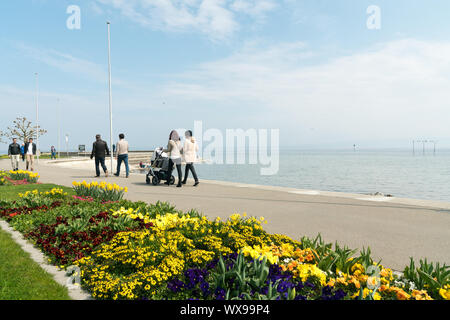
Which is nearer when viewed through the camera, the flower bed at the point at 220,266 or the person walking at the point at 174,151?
the flower bed at the point at 220,266

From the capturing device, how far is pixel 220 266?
3.58 meters

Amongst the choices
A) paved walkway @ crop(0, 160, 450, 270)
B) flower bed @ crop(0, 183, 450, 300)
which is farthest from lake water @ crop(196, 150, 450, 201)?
flower bed @ crop(0, 183, 450, 300)

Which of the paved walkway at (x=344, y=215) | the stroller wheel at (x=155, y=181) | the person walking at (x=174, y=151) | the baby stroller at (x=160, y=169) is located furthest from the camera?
the stroller wheel at (x=155, y=181)

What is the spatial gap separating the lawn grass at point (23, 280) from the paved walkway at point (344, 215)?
3801 mm

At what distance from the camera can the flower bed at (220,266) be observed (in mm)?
3231

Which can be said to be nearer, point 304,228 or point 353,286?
point 353,286

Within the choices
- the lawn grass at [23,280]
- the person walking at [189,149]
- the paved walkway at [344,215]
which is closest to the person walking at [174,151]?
the person walking at [189,149]

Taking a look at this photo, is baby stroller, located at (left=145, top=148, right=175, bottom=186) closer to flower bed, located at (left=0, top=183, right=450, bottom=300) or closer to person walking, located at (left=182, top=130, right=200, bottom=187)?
person walking, located at (left=182, top=130, right=200, bottom=187)

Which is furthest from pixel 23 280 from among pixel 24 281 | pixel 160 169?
pixel 160 169

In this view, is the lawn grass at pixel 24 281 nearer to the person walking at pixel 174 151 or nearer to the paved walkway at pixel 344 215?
the paved walkway at pixel 344 215
